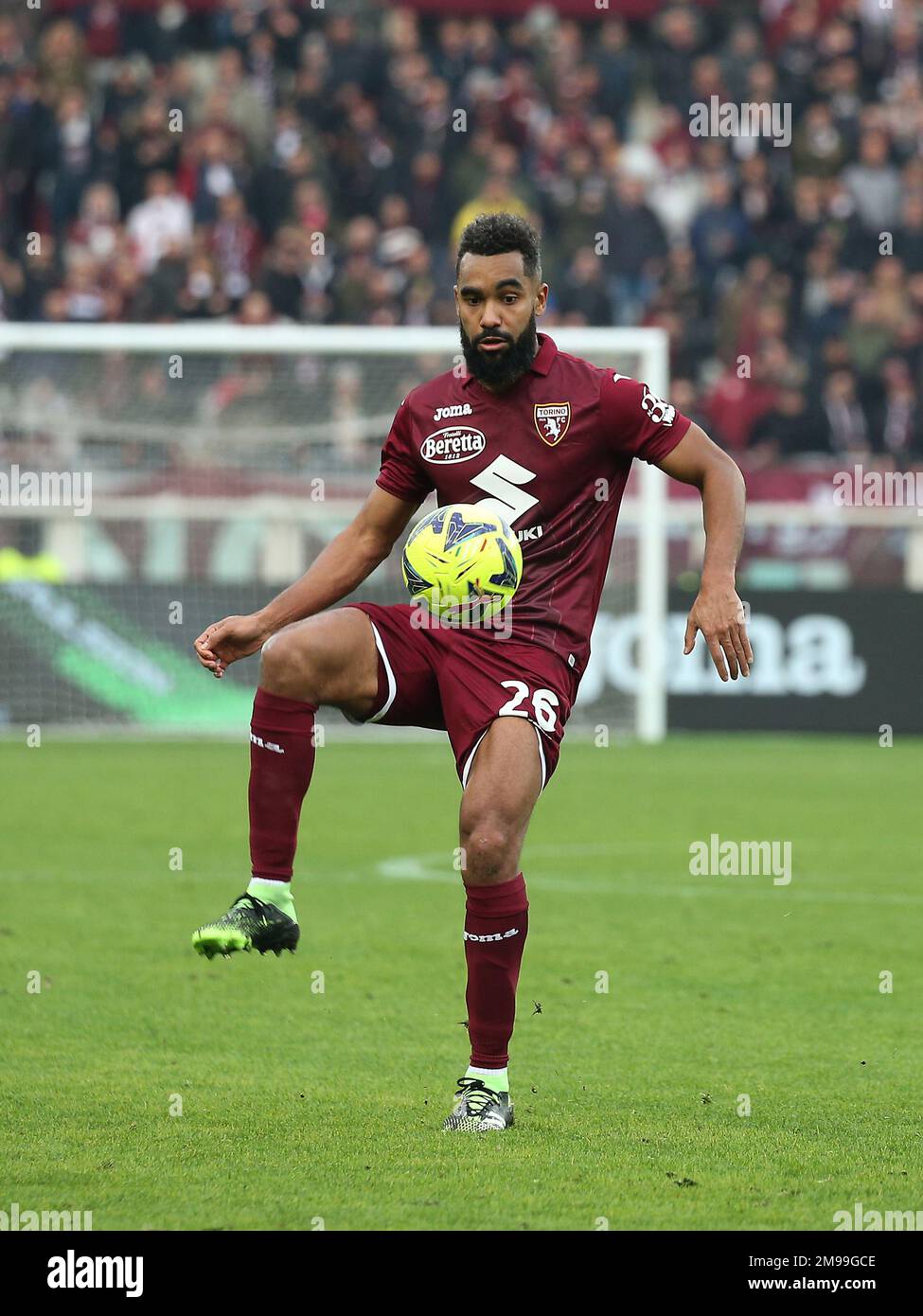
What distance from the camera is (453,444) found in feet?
17.9

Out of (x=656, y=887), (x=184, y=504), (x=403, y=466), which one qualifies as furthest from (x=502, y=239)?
(x=184, y=504)

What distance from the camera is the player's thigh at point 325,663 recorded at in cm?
533

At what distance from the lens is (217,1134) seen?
491cm

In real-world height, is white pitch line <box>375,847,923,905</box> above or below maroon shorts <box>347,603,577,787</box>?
below

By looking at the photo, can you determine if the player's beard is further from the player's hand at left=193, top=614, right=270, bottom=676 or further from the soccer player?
the player's hand at left=193, top=614, right=270, bottom=676

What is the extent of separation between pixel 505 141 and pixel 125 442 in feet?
18.9

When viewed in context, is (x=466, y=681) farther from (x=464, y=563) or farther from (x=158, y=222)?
(x=158, y=222)

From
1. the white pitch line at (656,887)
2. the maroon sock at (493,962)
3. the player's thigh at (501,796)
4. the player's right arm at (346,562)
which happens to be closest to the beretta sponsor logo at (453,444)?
the player's right arm at (346,562)

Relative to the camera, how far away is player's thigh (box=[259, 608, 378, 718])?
533cm

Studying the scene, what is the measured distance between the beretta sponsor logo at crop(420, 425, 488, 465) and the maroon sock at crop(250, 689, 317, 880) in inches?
28.3

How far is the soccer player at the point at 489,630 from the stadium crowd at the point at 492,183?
11764 millimetres

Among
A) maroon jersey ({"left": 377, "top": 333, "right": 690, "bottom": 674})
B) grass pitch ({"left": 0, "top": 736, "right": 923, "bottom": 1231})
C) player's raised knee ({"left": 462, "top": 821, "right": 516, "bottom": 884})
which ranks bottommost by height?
grass pitch ({"left": 0, "top": 736, "right": 923, "bottom": 1231})

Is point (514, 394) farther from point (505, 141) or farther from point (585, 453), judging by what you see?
point (505, 141)

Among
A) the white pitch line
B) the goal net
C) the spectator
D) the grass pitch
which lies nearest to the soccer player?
the grass pitch
